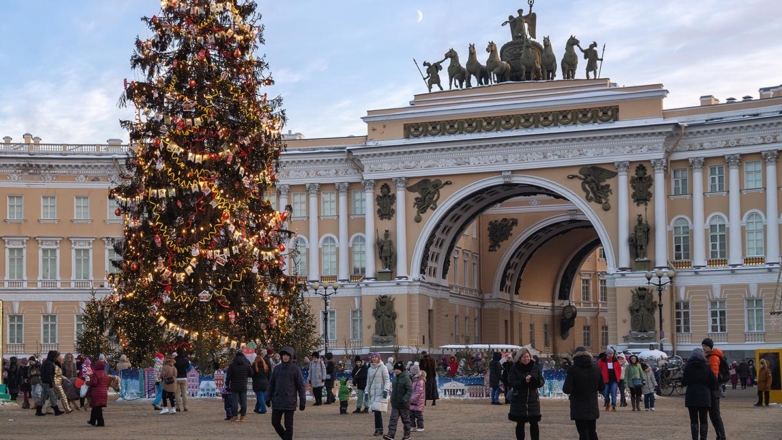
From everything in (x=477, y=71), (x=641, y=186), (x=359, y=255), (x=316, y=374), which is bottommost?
(x=316, y=374)

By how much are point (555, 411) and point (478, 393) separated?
30.6 feet

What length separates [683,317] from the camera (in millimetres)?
61000

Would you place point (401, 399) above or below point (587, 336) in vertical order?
below

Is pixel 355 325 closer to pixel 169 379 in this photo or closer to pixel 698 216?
pixel 698 216

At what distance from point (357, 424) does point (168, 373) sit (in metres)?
5.42

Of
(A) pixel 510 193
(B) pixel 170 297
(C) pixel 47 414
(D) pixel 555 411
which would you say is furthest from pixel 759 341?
(C) pixel 47 414

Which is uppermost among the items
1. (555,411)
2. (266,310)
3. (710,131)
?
(710,131)

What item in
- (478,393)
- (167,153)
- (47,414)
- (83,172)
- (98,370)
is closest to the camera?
(98,370)

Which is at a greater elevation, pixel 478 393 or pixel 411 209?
pixel 411 209

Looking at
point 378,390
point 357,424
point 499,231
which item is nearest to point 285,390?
point 378,390

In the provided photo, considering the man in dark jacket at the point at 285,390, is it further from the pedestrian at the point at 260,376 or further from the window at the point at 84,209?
the window at the point at 84,209

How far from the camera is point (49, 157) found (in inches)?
2719

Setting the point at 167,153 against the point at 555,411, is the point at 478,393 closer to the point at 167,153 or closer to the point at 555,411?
the point at 555,411

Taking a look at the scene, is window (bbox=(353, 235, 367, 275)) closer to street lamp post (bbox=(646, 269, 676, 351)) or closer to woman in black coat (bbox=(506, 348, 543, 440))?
street lamp post (bbox=(646, 269, 676, 351))
